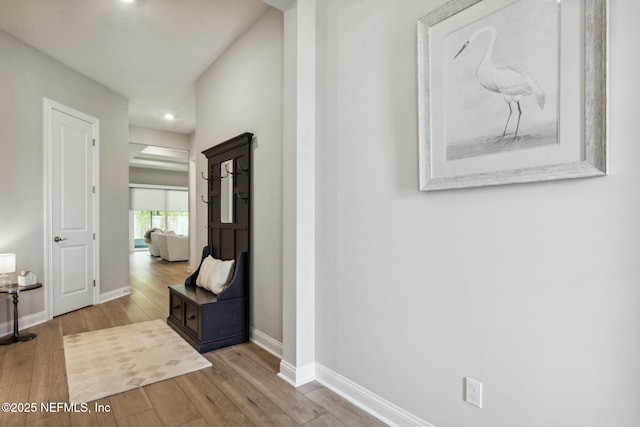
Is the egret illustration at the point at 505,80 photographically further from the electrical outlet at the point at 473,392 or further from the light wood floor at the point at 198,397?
the light wood floor at the point at 198,397

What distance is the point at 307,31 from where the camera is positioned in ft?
7.83

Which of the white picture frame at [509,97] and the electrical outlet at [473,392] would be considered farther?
the electrical outlet at [473,392]

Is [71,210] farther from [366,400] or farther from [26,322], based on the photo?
[366,400]

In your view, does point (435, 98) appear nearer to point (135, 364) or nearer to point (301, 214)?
point (301, 214)

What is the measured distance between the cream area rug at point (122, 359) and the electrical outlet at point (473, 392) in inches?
72.6

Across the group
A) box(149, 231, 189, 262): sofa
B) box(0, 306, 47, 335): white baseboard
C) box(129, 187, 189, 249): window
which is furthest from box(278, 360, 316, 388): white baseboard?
box(129, 187, 189, 249): window

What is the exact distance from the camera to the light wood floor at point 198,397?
6.29 feet

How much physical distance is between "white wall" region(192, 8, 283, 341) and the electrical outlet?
156cm

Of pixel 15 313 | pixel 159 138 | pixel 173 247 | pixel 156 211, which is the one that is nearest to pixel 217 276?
pixel 15 313

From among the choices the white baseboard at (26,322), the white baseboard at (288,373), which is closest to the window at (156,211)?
the white baseboard at (26,322)

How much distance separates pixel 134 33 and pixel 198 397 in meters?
3.36

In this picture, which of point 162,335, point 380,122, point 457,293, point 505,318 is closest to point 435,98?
point 380,122

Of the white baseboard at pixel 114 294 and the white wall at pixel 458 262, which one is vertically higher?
the white wall at pixel 458 262

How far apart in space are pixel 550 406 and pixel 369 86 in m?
1.76
